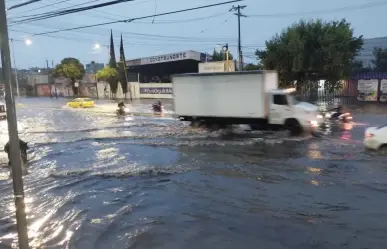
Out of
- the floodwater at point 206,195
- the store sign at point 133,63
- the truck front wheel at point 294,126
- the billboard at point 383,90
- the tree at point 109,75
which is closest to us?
the floodwater at point 206,195

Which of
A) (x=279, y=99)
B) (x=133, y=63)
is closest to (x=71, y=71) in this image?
(x=133, y=63)

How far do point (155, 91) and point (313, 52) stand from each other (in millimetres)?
26841

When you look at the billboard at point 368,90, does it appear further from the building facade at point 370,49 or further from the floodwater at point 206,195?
the building facade at point 370,49

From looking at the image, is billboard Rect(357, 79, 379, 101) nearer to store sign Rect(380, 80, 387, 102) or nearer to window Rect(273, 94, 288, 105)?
store sign Rect(380, 80, 387, 102)

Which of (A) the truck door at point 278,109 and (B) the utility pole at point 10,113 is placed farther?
(A) the truck door at point 278,109

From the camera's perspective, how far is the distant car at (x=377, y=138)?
12631 millimetres

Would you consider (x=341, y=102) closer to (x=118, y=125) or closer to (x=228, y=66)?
(x=228, y=66)

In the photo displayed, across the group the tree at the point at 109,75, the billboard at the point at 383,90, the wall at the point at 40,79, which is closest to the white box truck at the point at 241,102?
the billboard at the point at 383,90

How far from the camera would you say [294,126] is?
18469 mm

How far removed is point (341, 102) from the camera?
115ft

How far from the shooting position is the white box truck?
18.4 m

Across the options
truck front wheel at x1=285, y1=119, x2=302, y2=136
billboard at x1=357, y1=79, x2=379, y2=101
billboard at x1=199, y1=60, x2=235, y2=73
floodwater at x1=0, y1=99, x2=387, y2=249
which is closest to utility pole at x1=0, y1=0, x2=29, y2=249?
floodwater at x1=0, y1=99, x2=387, y2=249

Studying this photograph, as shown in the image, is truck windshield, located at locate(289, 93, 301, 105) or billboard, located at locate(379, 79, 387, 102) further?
billboard, located at locate(379, 79, 387, 102)

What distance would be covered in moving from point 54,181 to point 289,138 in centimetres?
1045
